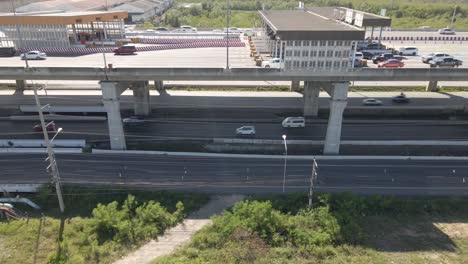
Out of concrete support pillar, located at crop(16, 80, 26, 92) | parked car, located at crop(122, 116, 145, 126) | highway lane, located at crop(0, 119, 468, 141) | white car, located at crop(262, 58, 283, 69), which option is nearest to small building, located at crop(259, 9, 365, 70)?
white car, located at crop(262, 58, 283, 69)

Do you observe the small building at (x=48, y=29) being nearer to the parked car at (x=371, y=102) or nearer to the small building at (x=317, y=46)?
the small building at (x=317, y=46)

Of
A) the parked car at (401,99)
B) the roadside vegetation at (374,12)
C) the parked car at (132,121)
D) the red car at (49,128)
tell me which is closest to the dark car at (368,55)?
the parked car at (401,99)

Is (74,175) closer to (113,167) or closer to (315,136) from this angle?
(113,167)

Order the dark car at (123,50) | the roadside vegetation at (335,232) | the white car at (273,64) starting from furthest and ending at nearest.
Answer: the dark car at (123,50), the white car at (273,64), the roadside vegetation at (335,232)

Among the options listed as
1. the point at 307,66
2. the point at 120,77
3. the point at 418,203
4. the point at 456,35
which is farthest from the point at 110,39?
the point at 456,35

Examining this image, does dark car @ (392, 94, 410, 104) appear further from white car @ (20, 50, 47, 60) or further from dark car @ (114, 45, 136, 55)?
white car @ (20, 50, 47, 60)

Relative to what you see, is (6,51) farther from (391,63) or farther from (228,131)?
(391,63)
